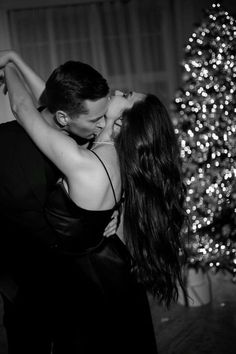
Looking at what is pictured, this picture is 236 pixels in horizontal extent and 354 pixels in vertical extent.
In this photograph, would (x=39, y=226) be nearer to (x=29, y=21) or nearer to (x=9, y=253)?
(x=9, y=253)

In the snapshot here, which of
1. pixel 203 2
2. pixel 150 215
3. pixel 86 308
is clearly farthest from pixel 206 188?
pixel 203 2

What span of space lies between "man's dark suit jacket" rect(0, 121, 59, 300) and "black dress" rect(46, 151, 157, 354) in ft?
0.21

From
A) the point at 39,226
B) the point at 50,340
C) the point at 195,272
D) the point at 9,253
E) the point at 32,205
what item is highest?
the point at 32,205

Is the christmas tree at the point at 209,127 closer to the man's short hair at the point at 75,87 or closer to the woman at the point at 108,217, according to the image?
the woman at the point at 108,217

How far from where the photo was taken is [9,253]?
172 centimetres

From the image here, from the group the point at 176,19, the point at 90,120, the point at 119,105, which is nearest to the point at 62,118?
the point at 90,120

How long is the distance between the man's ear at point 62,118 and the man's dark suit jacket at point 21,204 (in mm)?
165

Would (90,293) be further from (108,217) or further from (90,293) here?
(108,217)

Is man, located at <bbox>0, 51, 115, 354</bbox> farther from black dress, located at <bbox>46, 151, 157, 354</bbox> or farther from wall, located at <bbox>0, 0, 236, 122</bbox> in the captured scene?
wall, located at <bbox>0, 0, 236, 122</bbox>

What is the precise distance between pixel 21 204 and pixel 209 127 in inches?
63.7

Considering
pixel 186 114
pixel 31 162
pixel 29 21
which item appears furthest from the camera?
pixel 29 21

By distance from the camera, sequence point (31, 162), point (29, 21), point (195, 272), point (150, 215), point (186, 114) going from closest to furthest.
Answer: point (31, 162) → point (150, 215) → point (186, 114) → point (195, 272) → point (29, 21)

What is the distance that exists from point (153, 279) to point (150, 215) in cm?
32

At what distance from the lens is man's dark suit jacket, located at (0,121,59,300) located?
5.32 feet
